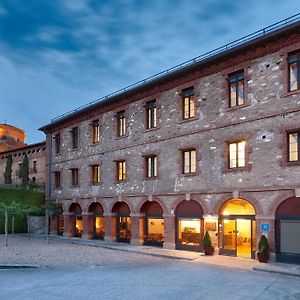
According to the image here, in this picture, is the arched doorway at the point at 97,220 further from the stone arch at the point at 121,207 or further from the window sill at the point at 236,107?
the window sill at the point at 236,107

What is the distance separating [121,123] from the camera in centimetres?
3039

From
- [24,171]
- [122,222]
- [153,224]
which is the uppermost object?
[24,171]

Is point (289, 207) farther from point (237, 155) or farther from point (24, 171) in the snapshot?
point (24, 171)

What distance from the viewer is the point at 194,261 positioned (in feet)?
67.0

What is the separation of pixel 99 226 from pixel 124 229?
356 centimetres

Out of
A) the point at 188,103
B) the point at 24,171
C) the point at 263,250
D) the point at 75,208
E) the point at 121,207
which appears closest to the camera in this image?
the point at 263,250

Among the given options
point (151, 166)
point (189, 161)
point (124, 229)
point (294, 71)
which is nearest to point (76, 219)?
point (124, 229)

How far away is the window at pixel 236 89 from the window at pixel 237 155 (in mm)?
2368

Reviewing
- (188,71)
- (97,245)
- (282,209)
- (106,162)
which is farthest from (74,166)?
(282,209)

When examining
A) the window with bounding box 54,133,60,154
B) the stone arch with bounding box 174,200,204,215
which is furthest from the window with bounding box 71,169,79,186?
the stone arch with bounding box 174,200,204,215

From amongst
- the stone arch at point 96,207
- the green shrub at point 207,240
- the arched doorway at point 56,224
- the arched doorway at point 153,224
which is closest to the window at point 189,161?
the arched doorway at point 153,224

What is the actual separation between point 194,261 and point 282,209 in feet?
17.9

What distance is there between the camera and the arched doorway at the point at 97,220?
Result: 105ft

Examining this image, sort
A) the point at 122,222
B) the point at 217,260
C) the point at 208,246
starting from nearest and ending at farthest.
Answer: the point at 217,260, the point at 208,246, the point at 122,222
